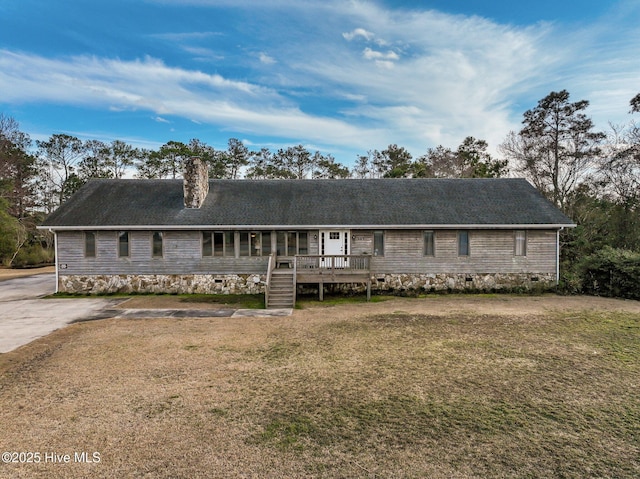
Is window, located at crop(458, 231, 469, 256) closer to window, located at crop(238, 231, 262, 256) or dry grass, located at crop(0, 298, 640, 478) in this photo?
dry grass, located at crop(0, 298, 640, 478)

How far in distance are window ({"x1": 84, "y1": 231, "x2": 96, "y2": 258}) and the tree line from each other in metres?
12.1

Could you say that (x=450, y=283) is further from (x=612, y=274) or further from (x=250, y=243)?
(x=250, y=243)

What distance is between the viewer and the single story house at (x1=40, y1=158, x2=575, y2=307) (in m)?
15.5

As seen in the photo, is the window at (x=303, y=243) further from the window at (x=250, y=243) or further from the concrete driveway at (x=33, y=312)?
the concrete driveway at (x=33, y=312)

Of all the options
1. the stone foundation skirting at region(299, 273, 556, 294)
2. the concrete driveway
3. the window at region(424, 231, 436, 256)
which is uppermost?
the window at region(424, 231, 436, 256)

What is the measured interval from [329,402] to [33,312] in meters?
12.1

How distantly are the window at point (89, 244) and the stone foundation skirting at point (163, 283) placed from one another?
99 centimetres

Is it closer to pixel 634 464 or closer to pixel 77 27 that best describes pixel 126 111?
pixel 77 27

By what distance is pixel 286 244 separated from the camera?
621 inches

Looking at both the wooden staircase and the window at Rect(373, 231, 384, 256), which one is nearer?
the wooden staircase

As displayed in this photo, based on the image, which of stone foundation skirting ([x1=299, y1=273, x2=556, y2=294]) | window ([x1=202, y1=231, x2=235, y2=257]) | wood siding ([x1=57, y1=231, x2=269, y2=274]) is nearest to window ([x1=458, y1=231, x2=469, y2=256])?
stone foundation skirting ([x1=299, y1=273, x2=556, y2=294])

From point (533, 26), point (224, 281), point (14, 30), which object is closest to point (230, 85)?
point (14, 30)

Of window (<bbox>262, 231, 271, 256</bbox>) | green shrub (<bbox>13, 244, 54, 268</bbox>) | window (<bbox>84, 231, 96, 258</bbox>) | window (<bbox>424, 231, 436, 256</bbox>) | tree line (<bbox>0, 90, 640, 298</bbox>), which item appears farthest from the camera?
green shrub (<bbox>13, 244, 54, 268</bbox>)

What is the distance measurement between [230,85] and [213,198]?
1291 cm
